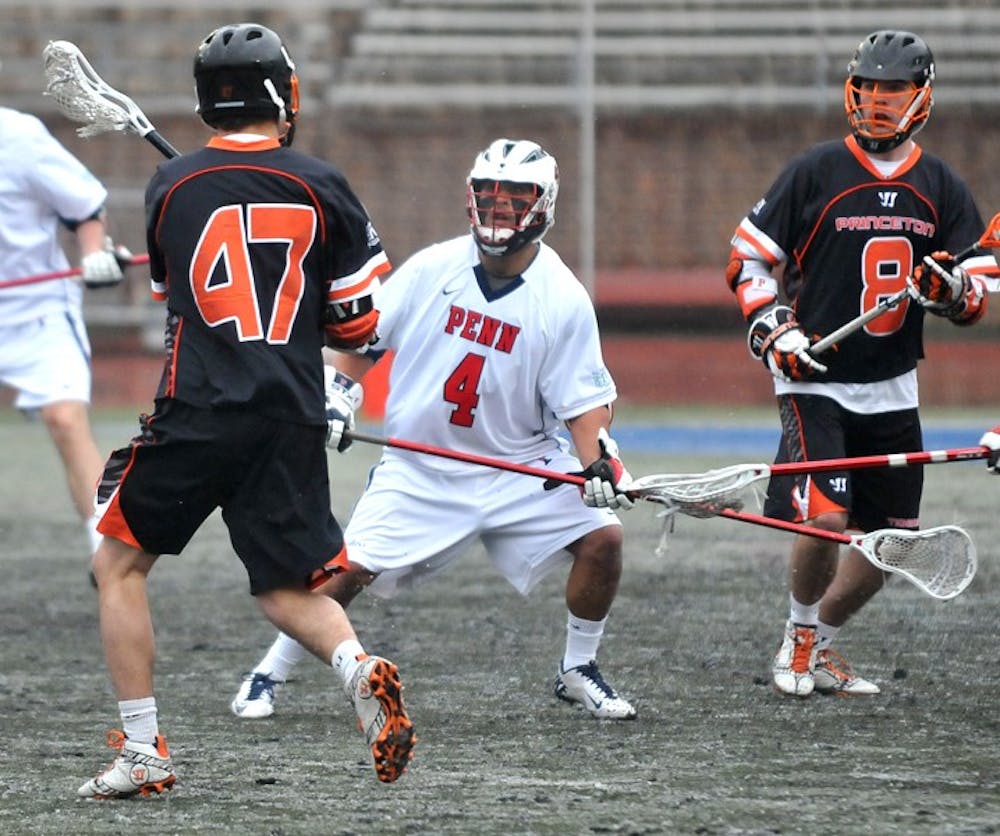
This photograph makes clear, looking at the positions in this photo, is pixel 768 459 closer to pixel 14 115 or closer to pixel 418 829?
pixel 14 115

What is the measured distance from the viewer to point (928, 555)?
15.0 ft

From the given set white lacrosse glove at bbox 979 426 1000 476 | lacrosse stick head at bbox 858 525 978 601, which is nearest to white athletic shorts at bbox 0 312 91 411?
lacrosse stick head at bbox 858 525 978 601

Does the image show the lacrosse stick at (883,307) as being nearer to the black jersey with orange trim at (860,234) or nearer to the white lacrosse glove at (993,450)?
the black jersey with orange trim at (860,234)

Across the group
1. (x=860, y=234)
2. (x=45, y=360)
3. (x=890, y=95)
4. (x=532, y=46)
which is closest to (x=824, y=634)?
(x=860, y=234)

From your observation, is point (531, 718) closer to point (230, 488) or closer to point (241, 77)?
point (230, 488)

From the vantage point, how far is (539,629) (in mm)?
5934

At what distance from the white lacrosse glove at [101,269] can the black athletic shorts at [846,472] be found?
2505 millimetres

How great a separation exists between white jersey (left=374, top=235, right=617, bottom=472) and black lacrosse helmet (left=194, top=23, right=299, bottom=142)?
0.93 meters

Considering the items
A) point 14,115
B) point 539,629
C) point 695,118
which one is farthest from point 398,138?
point 539,629

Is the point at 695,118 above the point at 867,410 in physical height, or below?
below

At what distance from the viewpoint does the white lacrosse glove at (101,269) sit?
6512 mm

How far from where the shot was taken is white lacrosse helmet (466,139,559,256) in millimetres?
4711

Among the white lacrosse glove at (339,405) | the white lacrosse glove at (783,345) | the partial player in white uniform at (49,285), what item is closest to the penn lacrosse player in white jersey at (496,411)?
the white lacrosse glove at (339,405)

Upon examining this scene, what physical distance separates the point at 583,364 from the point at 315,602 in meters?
1.14
